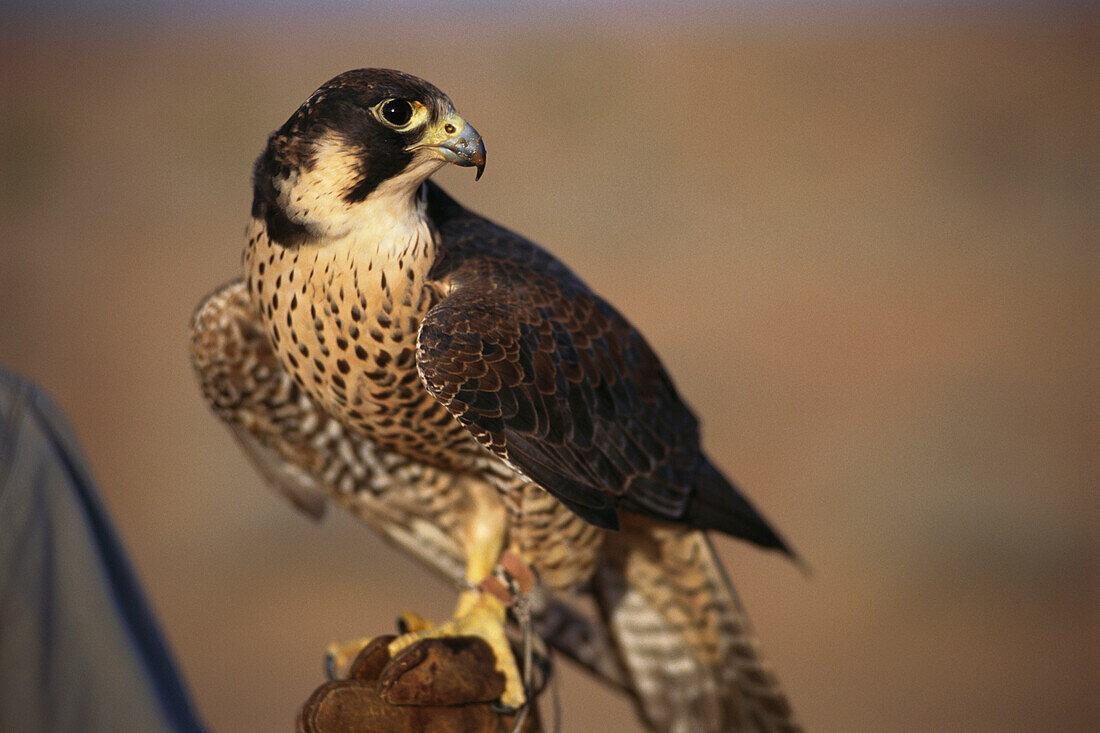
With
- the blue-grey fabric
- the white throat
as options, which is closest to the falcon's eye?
the white throat

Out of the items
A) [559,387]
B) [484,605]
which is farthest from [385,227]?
[484,605]

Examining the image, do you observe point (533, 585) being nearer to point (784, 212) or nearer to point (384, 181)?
point (384, 181)

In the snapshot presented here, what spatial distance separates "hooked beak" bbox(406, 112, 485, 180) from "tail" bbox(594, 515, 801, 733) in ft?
3.40

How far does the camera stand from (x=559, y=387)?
5.83ft

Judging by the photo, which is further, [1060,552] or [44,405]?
[1060,552]

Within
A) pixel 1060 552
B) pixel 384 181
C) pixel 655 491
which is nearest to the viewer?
pixel 384 181

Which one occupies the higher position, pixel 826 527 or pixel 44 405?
pixel 44 405

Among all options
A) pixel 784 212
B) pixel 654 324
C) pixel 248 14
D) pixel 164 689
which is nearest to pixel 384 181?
pixel 164 689

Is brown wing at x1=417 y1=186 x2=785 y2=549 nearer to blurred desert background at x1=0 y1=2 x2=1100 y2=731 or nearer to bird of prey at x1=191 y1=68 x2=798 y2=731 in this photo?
bird of prey at x1=191 y1=68 x2=798 y2=731

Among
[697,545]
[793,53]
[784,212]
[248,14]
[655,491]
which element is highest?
[793,53]

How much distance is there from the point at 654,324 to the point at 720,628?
20.0ft

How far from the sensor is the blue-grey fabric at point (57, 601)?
58.4 inches

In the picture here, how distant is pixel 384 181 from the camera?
1514 mm

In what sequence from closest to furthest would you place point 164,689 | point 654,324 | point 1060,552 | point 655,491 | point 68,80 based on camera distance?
point 164,689 → point 655,491 → point 1060,552 → point 654,324 → point 68,80
